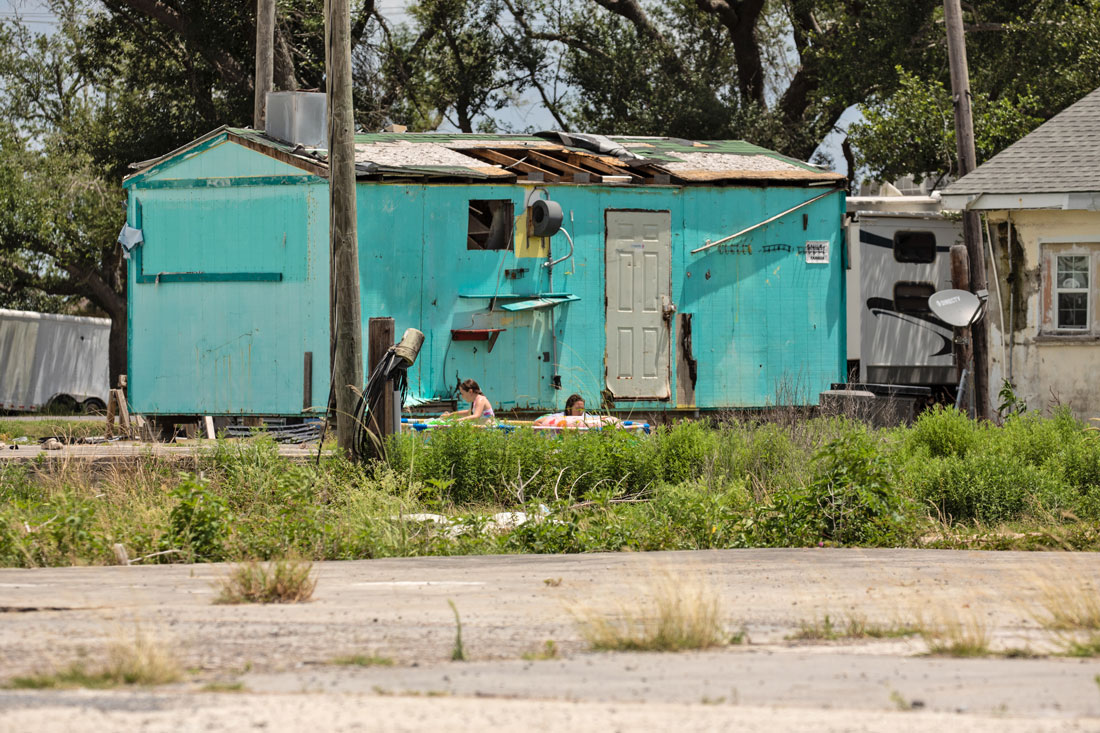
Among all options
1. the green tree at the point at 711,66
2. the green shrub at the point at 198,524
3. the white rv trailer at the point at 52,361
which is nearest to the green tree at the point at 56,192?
the white rv trailer at the point at 52,361

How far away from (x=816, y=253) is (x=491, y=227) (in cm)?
441

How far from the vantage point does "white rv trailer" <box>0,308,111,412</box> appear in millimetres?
30250

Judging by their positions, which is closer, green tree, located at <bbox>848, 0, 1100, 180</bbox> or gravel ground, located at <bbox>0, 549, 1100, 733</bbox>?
gravel ground, located at <bbox>0, 549, 1100, 733</bbox>

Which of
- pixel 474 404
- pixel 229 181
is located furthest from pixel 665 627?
pixel 229 181

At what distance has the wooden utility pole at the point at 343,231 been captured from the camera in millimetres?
11484

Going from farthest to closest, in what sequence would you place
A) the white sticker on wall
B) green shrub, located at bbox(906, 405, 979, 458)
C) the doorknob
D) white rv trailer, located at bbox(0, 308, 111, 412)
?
white rv trailer, located at bbox(0, 308, 111, 412) < the white sticker on wall < the doorknob < green shrub, located at bbox(906, 405, 979, 458)

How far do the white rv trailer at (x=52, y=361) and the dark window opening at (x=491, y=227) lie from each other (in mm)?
16604

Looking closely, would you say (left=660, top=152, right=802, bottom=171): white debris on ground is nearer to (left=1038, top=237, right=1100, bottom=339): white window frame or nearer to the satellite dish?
the satellite dish

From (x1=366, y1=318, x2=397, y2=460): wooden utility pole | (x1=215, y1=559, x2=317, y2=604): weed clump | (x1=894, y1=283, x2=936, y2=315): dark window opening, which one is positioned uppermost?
(x1=894, y1=283, x2=936, y2=315): dark window opening

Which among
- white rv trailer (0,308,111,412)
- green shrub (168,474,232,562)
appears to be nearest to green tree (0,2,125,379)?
white rv trailer (0,308,111,412)

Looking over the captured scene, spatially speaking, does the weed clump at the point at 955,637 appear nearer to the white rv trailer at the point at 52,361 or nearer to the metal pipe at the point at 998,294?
the metal pipe at the point at 998,294

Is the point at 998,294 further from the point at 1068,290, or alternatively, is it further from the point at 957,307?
the point at 1068,290

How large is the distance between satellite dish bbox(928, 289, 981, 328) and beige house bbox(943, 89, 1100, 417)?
462 millimetres

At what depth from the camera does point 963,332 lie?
17406 millimetres
